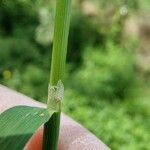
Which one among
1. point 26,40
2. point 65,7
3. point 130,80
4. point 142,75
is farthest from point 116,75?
point 65,7

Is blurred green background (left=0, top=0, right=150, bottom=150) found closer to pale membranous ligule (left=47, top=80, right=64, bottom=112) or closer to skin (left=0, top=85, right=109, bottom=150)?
skin (left=0, top=85, right=109, bottom=150)

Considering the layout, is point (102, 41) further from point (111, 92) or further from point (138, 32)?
point (111, 92)

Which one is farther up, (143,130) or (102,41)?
(102,41)

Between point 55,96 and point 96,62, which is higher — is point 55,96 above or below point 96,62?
above

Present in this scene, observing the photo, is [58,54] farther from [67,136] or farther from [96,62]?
[96,62]

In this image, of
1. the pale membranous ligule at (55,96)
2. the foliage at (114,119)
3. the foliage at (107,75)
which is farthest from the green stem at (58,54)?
the foliage at (107,75)

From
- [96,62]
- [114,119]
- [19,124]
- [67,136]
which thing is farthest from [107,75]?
[19,124]
